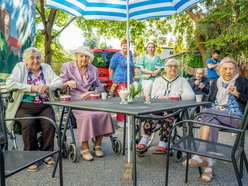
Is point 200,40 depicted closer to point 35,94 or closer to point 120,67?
point 120,67

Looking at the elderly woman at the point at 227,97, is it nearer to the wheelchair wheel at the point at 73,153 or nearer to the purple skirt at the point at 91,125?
the purple skirt at the point at 91,125

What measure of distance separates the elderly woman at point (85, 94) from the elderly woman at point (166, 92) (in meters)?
0.45

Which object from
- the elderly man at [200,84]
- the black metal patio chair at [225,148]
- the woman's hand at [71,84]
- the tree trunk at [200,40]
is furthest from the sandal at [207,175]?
the tree trunk at [200,40]

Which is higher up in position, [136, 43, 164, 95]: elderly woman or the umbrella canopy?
the umbrella canopy

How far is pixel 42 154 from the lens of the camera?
214 centimetres

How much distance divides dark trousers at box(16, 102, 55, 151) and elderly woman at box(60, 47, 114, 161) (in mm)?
339

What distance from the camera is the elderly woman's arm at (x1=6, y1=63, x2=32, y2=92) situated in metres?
3.22

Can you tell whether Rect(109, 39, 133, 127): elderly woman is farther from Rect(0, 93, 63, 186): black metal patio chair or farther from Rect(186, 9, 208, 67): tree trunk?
Rect(186, 9, 208, 67): tree trunk

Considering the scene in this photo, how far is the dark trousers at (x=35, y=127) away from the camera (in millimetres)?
3150

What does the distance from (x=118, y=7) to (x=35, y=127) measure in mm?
1684

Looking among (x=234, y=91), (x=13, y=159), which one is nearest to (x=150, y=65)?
(x=234, y=91)

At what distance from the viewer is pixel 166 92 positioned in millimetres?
3750

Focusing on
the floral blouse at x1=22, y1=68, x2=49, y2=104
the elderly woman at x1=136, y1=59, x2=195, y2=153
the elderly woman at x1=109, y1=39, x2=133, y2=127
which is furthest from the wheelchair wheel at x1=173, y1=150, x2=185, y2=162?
the elderly woman at x1=109, y1=39, x2=133, y2=127

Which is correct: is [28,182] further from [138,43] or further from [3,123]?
[138,43]
